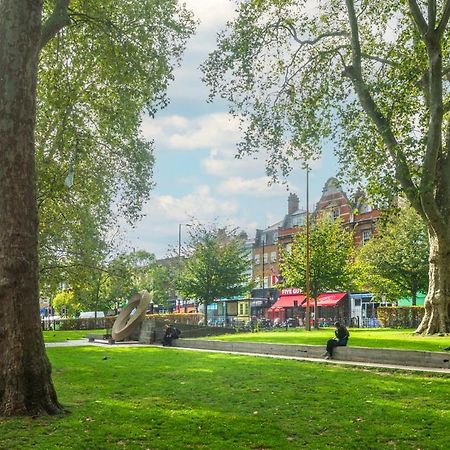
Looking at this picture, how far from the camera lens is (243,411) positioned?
1027 cm

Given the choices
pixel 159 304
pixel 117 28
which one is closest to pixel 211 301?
pixel 159 304

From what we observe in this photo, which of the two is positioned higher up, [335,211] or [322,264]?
[335,211]

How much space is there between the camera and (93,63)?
798 inches

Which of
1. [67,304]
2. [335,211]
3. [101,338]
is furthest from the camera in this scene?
[67,304]

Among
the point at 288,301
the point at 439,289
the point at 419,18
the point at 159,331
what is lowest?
the point at 159,331

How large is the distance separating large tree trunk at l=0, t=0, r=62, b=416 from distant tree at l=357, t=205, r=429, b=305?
35.5 metres

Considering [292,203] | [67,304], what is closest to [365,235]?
[292,203]

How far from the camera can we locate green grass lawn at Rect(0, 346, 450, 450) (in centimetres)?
829

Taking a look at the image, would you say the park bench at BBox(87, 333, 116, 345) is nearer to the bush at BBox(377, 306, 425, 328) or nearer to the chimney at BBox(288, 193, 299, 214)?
the bush at BBox(377, 306, 425, 328)

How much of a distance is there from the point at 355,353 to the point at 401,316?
24154 millimetres

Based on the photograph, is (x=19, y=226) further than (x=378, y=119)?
No

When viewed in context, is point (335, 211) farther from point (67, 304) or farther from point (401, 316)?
point (67, 304)

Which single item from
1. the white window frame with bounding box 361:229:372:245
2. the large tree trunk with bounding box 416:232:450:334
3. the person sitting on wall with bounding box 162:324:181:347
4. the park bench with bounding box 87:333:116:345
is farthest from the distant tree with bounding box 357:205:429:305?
the park bench with bounding box 87:333:116:345

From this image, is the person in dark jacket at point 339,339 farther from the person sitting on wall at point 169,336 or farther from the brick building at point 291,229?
the brick building at point 291,229
